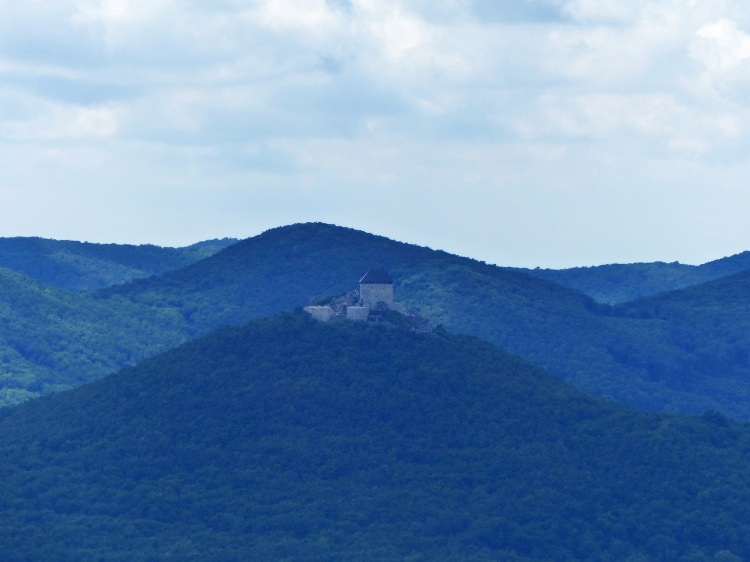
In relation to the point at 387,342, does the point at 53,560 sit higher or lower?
lower

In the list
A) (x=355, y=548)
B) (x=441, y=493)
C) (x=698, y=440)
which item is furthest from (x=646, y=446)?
(x=355, y=548)

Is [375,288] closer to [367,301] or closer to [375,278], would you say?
[375,278]

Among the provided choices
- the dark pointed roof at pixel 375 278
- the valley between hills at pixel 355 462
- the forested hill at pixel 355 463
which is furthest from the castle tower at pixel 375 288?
the forested hill at pixel 355 463

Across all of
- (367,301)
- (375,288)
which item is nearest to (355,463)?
(367,301)

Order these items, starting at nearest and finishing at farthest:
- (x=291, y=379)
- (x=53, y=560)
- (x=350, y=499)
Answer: (x=53, y=560) < (x=350, y=499) < (x=291, y=379)

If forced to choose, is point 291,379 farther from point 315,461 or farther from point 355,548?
point 355,548

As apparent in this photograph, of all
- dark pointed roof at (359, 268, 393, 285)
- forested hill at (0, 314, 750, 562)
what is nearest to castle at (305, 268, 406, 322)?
dark pointed roof at (359, 268, 393, 285)

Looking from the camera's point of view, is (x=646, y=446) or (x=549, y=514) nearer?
(x=549, y=514)
